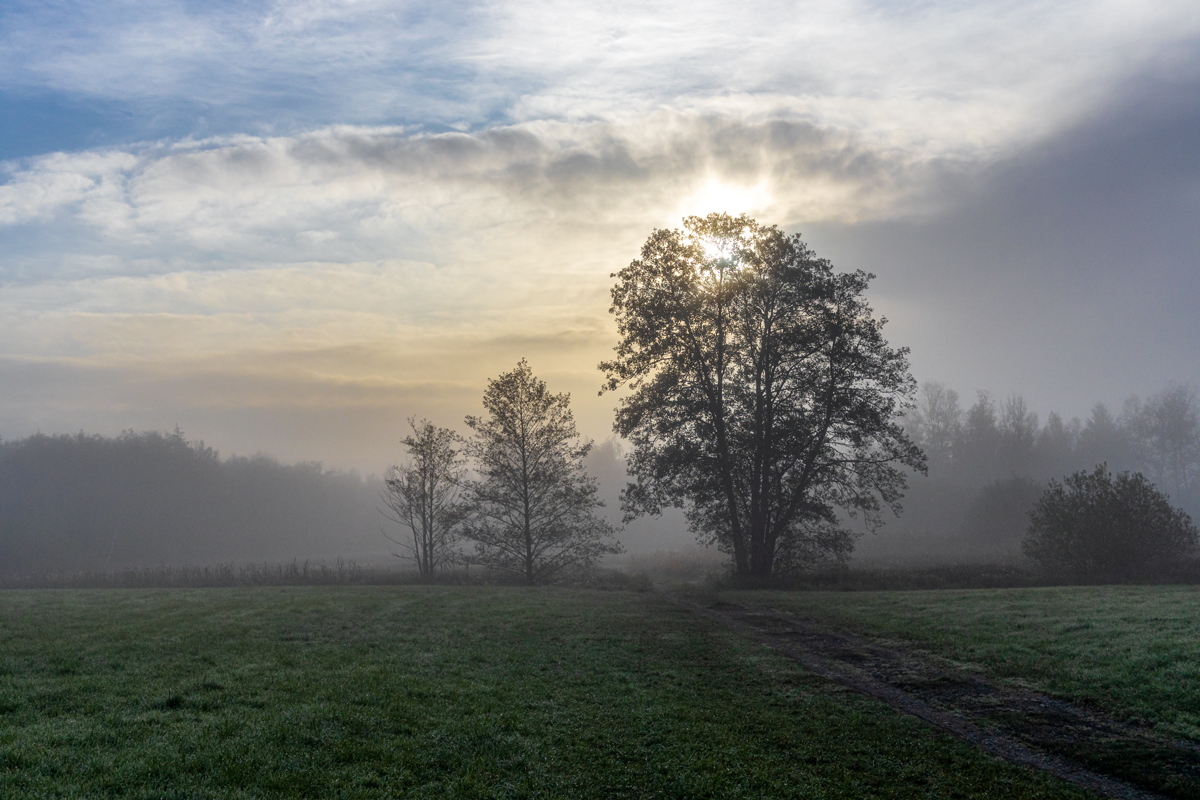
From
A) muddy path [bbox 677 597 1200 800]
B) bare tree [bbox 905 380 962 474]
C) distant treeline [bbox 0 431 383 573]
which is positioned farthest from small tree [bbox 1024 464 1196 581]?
distant treeline [bbox 0 431 383 573]

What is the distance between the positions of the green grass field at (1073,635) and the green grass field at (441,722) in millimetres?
4233

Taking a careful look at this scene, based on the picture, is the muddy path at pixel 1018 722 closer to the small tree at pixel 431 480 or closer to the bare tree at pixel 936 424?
the small tree at pixel 431 480

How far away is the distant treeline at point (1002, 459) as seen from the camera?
244 feet

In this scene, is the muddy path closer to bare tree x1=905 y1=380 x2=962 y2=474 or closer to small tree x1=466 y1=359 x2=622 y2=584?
small tree x1=466 y1=359 x2=622 y2=584

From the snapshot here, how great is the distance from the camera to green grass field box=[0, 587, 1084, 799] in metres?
8.47

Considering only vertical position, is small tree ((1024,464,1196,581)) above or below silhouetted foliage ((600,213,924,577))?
below

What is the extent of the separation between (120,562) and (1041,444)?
6020 inches

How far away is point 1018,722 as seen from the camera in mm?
11570

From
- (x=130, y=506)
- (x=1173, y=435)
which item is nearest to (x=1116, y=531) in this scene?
(x=130, y=506)

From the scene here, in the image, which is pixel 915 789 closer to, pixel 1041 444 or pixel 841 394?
pixel 841 394

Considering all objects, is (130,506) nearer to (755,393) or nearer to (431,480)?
(431,480)

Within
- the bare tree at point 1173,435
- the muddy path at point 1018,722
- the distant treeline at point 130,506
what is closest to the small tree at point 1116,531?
Answer: the muddy path at point 1018,722

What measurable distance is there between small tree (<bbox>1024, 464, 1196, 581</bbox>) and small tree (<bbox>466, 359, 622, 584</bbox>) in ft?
90.9

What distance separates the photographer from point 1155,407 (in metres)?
133
